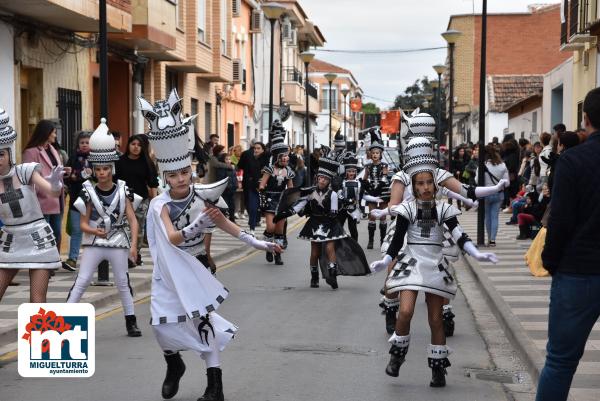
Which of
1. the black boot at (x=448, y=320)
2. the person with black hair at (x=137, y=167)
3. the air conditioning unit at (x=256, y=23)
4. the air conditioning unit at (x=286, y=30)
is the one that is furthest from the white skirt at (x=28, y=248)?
the air conditioning unit at (x=286, y=30)

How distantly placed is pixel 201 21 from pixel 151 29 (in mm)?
10025

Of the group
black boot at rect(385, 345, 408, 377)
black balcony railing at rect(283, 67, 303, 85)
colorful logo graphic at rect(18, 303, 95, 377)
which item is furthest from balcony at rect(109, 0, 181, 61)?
black balcony railing at rect(283, 67, 303, 85)

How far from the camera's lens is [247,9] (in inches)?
1859

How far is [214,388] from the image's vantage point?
725 centimetres

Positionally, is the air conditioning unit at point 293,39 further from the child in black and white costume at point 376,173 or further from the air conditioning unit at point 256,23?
the child in black and white costume at point 376,173

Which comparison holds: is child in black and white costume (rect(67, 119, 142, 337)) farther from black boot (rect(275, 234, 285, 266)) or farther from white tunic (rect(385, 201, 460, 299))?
black boot (rect(275, 234, 285, 266))

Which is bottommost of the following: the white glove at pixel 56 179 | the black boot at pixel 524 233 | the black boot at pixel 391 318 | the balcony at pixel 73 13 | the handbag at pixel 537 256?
the black boot at pixel 524 233

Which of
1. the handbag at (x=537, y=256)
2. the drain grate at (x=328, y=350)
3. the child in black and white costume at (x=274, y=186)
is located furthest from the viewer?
the child in black and white costume at (x=274, y=186)

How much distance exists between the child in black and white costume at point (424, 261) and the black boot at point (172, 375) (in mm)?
1604

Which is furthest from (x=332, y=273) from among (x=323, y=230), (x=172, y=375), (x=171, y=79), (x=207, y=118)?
(x=207, y=118)

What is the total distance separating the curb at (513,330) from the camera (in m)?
8.49

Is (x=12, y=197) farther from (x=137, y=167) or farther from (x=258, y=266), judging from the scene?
(x=258, y=266)

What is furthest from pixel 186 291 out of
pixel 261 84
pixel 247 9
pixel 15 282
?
pixel 261 84

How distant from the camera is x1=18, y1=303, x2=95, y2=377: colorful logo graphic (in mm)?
8102
